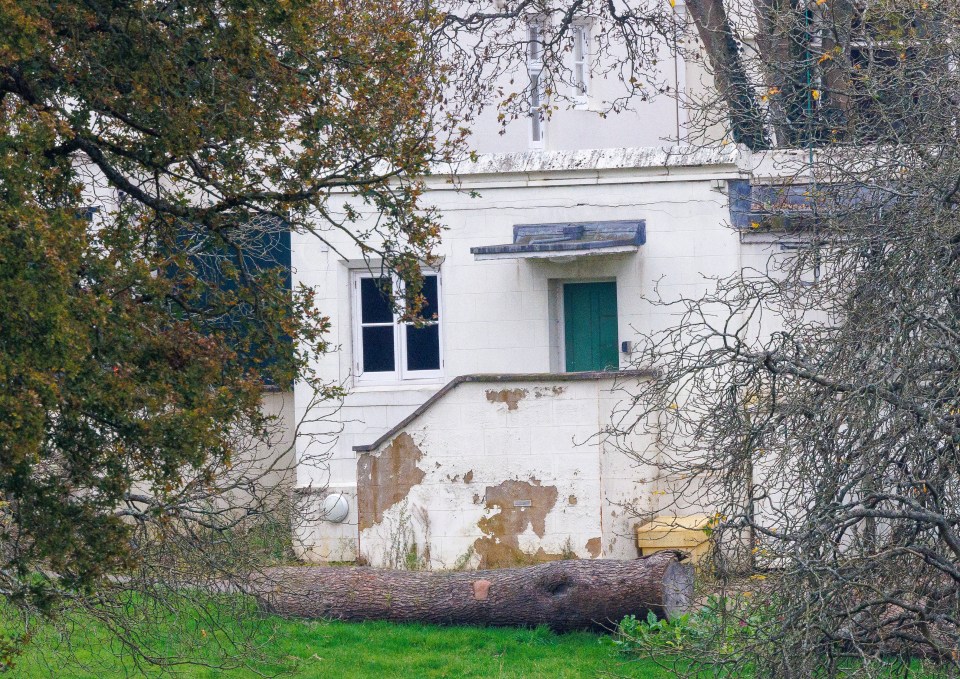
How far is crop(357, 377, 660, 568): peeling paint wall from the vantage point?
12.1 metres

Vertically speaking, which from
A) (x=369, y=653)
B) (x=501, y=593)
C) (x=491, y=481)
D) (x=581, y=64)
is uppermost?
(x=581, y=64)

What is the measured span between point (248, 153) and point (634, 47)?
9002mm

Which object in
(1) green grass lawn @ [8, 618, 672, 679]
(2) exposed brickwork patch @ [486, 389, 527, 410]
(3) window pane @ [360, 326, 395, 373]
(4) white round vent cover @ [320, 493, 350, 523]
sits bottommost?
(1) green grass lawn @ [8, 618, 672, 679]

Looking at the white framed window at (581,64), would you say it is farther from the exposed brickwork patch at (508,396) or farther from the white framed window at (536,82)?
the exposed brickwork patch at (508,396)

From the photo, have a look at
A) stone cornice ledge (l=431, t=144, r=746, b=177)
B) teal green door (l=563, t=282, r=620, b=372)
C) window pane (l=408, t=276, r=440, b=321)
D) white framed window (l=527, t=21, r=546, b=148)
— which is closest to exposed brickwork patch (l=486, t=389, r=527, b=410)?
teal green door (l=563, t=282, r=620, b=372)

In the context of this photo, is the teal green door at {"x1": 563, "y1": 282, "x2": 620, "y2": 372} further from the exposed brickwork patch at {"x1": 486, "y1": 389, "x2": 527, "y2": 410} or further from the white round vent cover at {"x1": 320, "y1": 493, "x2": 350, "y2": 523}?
the white round vent cover at {"x1": 320, "y1": 493, "x2": 350, "y2": 523}

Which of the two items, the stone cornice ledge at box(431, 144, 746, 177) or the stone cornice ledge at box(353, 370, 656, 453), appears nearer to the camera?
the stone cornice ledge at box(353, 370, 656, 453)

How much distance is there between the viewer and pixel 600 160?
14.0 meters

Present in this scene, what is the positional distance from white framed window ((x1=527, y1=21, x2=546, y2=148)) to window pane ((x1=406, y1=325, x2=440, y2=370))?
3.06m

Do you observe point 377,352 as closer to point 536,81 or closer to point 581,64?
point 536,81

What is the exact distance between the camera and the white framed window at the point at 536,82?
603 inches

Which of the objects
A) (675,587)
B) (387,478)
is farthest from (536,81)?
(675,587)

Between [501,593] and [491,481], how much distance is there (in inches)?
68.3

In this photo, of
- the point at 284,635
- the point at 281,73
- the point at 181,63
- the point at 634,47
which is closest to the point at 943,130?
the point at 281,73
